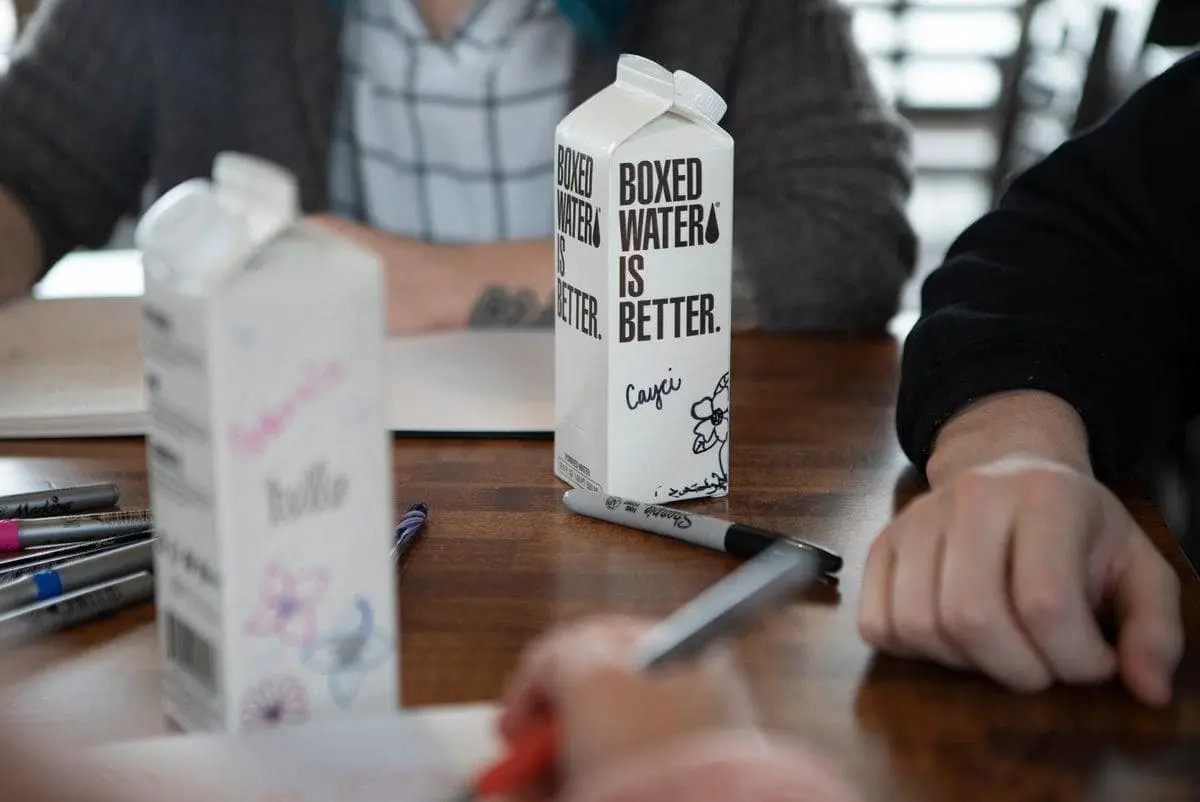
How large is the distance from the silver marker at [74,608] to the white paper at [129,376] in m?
0.21

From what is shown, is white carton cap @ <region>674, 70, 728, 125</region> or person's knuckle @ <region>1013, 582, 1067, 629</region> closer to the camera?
person's knuckle @ <region>1013, 582, 1067, 629</region>

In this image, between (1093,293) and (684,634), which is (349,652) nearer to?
(684,634)

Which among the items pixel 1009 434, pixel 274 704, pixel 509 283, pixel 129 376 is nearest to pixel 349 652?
pixel 274 704

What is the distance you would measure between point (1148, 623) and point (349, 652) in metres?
0.31

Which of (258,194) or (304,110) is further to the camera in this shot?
(304,110)

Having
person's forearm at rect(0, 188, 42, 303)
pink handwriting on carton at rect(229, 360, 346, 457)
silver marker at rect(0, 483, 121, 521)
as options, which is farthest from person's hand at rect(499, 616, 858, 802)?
person's forearm at rect(0, 188, 42, 303)

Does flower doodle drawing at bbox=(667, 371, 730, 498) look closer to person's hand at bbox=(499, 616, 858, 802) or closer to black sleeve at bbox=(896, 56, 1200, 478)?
black sleeve at bbox=(896, 56, 1200, 478)

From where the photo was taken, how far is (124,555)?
592 millimetres

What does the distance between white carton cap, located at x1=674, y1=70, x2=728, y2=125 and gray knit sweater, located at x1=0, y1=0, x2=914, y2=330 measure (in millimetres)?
453

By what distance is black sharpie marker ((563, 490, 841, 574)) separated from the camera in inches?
24.7

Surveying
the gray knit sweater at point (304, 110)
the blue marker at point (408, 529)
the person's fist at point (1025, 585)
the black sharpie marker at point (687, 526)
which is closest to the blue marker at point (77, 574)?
the blue marker at point (408, 529)

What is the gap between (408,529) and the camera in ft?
2.14

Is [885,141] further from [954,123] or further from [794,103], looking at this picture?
[954,123]

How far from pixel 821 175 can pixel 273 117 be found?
561 millimetres
